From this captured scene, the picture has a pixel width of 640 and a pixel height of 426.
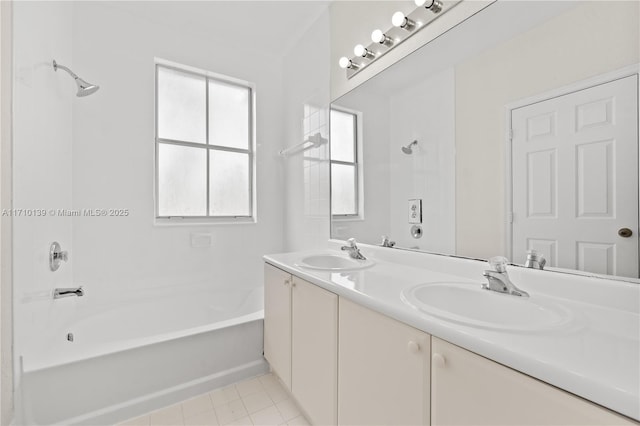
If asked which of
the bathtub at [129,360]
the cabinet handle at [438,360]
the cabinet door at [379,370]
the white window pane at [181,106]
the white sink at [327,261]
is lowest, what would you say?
the bathtub at [129,360]

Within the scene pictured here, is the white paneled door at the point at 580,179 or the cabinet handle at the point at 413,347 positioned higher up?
the white paneled door at the point at 580,179

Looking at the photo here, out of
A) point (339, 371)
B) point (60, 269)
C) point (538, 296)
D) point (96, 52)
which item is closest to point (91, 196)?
point (60, 269)

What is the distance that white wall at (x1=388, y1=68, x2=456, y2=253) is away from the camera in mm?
1212

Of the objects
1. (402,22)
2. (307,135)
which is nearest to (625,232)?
(402,22)

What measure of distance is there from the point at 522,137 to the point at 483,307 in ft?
1.94


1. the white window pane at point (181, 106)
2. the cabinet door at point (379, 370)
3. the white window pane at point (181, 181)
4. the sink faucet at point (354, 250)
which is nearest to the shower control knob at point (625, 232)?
the cabinet door at point (379, 370)

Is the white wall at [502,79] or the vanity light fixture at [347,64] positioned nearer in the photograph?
Answer: the white wall at [502,79]

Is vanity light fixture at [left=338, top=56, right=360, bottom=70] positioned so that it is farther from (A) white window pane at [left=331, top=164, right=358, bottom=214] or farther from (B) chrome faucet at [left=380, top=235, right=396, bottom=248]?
(B) chrome faucet at [left=380, top=235, right=396, bottom=248]

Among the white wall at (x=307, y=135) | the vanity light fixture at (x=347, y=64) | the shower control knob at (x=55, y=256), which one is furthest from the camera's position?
the white wall at (x=307, y=135)

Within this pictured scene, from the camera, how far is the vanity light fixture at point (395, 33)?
124 centimetres

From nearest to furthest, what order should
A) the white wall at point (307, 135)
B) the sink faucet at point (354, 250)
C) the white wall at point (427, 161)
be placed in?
the white wall at point (427, 161)
the sink faucet at point (354, 250)
the white wall at point (307, 135)

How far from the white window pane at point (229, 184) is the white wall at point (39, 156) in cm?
97

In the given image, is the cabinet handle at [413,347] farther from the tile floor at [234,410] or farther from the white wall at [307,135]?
the white wall at [307,135]

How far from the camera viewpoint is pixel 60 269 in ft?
5.33
